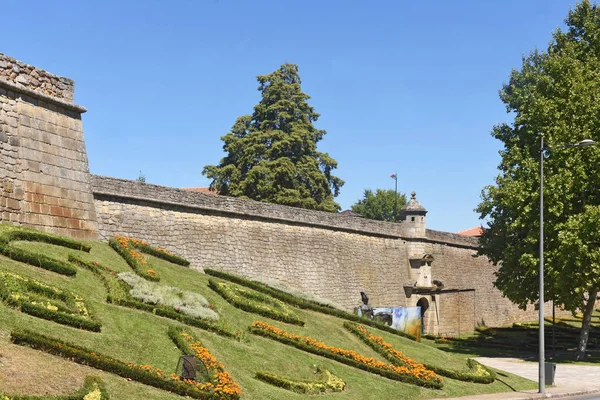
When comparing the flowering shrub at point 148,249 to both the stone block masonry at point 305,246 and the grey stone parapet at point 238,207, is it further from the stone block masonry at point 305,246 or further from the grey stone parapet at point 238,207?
the grey stone parapet at point 238,207

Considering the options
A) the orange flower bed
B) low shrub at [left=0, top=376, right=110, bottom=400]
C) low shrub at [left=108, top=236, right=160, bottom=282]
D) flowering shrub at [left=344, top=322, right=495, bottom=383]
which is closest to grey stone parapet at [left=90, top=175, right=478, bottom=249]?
low shrub at [left=108, top=236, right=160, bottom=282]

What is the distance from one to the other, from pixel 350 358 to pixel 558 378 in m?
11.6

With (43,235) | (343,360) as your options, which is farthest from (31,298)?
(343,360)

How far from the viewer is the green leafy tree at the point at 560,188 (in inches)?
1356

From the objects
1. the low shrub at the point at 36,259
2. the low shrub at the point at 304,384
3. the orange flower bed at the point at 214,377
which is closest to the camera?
the orange flower bed at the point at 214,377

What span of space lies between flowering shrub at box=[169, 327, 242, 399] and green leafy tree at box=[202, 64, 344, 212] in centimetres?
3477

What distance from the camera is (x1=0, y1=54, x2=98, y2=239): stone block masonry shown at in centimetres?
2352

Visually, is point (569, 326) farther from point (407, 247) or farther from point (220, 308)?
point (220, 308)

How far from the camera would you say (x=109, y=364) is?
51.4ft

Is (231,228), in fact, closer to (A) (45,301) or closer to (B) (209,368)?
(B) (209,368)

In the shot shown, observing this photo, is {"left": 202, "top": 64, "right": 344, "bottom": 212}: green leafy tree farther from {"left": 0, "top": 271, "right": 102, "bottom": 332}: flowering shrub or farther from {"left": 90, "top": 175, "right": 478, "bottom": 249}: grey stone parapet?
{"left": 0, "top": 271, "right": 102, "bottom": 332}: flowering shrub

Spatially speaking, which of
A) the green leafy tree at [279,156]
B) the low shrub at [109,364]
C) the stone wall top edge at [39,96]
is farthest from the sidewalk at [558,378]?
the green leafy tree at [279,156]

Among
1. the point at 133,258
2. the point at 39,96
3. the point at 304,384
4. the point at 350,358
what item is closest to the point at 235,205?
the point at 133,258

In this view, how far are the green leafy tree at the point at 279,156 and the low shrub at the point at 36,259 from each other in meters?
33.6
